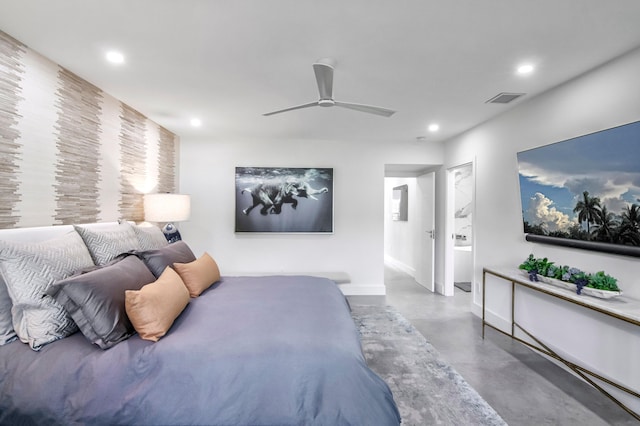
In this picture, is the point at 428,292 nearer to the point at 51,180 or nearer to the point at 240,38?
the point at 240,38

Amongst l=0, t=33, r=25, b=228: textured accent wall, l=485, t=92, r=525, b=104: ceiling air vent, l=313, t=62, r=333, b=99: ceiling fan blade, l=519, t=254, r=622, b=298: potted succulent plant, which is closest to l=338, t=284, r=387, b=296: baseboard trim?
l=519, t=254, r=622, b=298: potted succulent plant

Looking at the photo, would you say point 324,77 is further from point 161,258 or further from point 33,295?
point 33,295

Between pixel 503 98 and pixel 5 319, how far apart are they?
4166 mm

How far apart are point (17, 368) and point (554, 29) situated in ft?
11.6

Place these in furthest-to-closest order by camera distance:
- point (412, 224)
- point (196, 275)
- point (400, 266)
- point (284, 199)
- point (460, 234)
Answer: point (400, 266), point (460, 234), point (412, 224), point (284, 199), point (196, 275)

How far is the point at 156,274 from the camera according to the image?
7.47ft

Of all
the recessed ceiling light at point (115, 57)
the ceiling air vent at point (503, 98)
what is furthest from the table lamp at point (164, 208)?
the ceiling air vent at point (503, 98)

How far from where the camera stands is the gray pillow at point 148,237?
8.94 feet

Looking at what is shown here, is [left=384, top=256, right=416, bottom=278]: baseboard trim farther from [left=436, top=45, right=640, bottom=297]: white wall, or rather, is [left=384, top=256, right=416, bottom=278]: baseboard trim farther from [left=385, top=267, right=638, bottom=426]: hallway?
[left=436, top=45, right=640, bottom=297]: white wall

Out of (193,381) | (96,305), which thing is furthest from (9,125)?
(193,381)

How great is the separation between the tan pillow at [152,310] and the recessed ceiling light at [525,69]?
10.1 ft

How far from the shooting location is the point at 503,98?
291cm

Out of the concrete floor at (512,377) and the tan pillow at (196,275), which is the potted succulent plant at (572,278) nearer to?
the concrete floor at (512,377)

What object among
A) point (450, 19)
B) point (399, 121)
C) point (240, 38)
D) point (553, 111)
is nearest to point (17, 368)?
point (240, 38)
